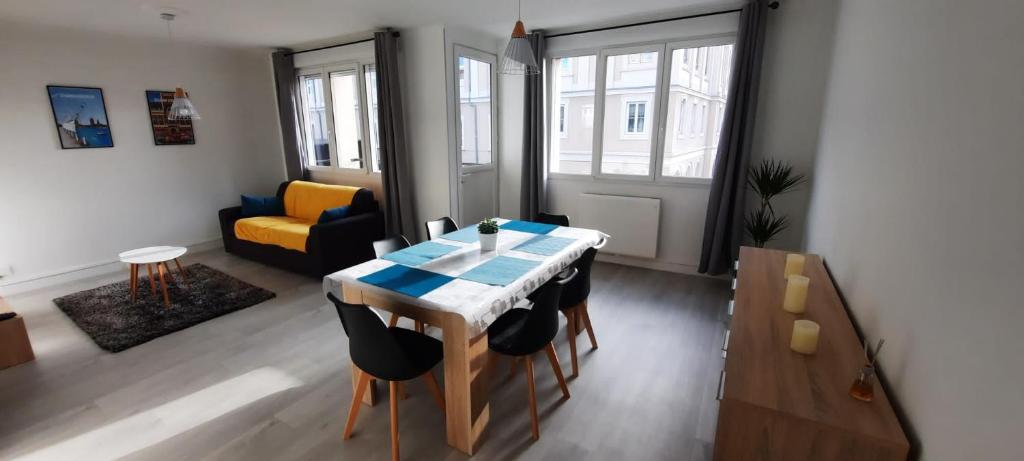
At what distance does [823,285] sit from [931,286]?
1.03 meters

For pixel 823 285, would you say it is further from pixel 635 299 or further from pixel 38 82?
pixel 38 82

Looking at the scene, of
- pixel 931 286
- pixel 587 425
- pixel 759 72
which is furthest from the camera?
pixel 759 72

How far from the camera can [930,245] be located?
1.15 meters

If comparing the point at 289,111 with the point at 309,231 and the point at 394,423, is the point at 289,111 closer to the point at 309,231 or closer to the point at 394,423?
the point at 309,231

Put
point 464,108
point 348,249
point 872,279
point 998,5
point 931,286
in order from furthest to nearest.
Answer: point 464,108 → point 348,249 → point 872,279 → point 931,286 → point 998,5

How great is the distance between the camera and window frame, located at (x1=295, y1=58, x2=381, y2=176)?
201 inches

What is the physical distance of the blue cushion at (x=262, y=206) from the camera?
5.17 m

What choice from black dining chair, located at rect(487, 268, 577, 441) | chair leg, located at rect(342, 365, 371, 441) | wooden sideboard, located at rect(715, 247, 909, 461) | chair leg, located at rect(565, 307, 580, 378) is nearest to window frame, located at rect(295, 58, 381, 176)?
chair leg, located at rect(565, 307, 580, 378)

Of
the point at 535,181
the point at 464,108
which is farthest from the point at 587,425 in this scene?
the point at 464,108

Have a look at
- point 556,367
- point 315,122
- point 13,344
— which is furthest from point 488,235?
point 315,122

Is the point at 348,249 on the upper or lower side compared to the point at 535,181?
lower

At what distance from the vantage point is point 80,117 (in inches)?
171

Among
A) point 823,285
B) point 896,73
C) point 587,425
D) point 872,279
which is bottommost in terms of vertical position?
point 587,425

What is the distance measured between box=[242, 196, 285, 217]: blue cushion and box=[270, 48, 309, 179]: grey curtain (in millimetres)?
644
